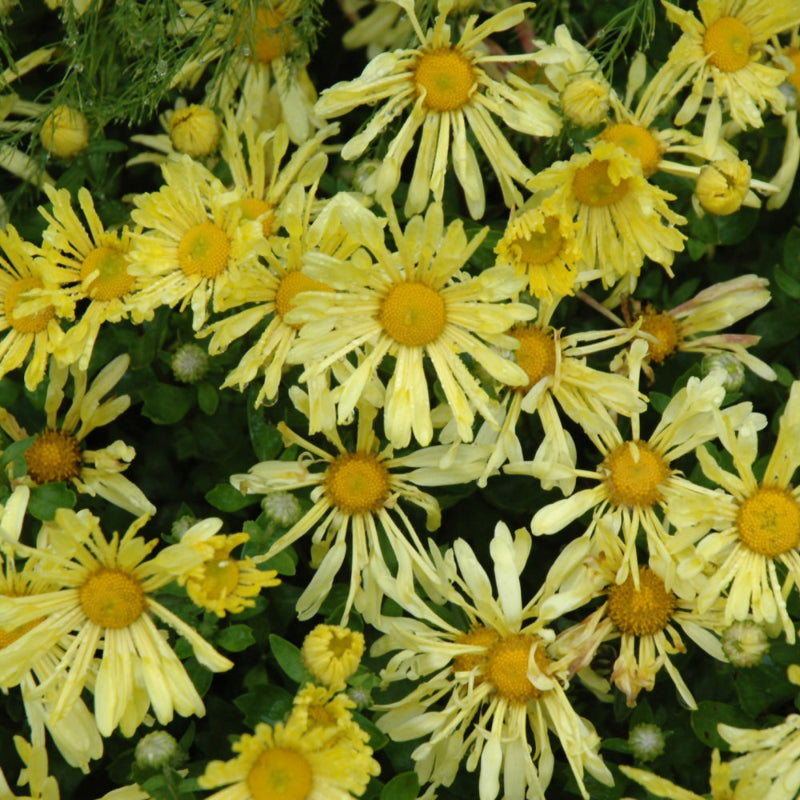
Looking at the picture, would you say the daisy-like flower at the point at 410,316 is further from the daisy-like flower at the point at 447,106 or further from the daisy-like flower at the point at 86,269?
the daisy-like flower at the point at 86,269

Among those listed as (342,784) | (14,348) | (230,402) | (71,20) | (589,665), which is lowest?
(589,665)

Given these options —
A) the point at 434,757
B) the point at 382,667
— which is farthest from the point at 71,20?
the point at 434,757

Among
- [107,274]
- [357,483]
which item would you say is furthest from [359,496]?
[107,274]

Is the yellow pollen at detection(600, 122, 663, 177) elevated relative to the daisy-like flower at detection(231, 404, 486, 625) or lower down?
elevated

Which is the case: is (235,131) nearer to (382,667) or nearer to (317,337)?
(317,337)

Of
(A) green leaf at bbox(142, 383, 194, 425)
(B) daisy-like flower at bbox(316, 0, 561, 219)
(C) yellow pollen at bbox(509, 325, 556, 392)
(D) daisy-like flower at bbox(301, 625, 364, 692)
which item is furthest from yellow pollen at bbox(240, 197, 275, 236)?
(D) daisy-like flower at bbox(301, 625, 364, 692)

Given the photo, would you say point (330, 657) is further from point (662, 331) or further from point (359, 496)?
point (662, 331)

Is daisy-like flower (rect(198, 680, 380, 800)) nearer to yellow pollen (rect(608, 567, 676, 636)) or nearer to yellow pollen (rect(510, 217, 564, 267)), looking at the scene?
yellow pollen (rect(608, 567, 676, 636))
